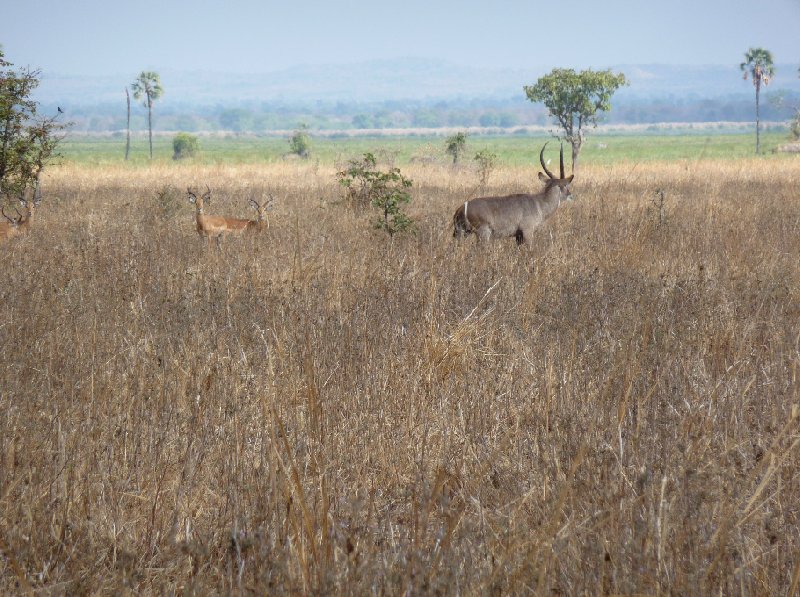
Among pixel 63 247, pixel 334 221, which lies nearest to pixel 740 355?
pixel 63 247

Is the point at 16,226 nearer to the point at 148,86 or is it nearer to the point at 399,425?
the point at 399,425

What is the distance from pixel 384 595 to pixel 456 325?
3.45 meters

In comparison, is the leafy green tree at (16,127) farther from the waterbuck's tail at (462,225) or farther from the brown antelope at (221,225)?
the waterbuck's tail at (462,225)

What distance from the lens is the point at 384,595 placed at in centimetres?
229

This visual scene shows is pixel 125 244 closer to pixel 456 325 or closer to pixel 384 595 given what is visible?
pixel 456 325

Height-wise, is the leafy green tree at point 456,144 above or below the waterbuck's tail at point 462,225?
above

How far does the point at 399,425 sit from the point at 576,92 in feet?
119

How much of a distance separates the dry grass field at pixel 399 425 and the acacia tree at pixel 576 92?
101 feet

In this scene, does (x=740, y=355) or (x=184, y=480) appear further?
(x=740, y=355)

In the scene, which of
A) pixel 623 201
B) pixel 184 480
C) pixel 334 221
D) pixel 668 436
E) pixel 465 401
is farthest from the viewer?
pixel 623 201

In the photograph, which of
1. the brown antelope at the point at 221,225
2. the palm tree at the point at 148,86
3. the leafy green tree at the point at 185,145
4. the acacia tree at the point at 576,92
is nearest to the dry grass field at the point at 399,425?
the brown antelope at the point at 221,225

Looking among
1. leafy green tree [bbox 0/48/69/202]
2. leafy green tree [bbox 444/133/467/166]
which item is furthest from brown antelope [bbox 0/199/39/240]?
leafy green tree [bbox 444/133/467/166]

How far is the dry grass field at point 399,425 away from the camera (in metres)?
2.47

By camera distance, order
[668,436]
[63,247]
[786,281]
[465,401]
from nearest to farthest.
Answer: [668,436] < [465,401] < [786,281] < [63,247]
